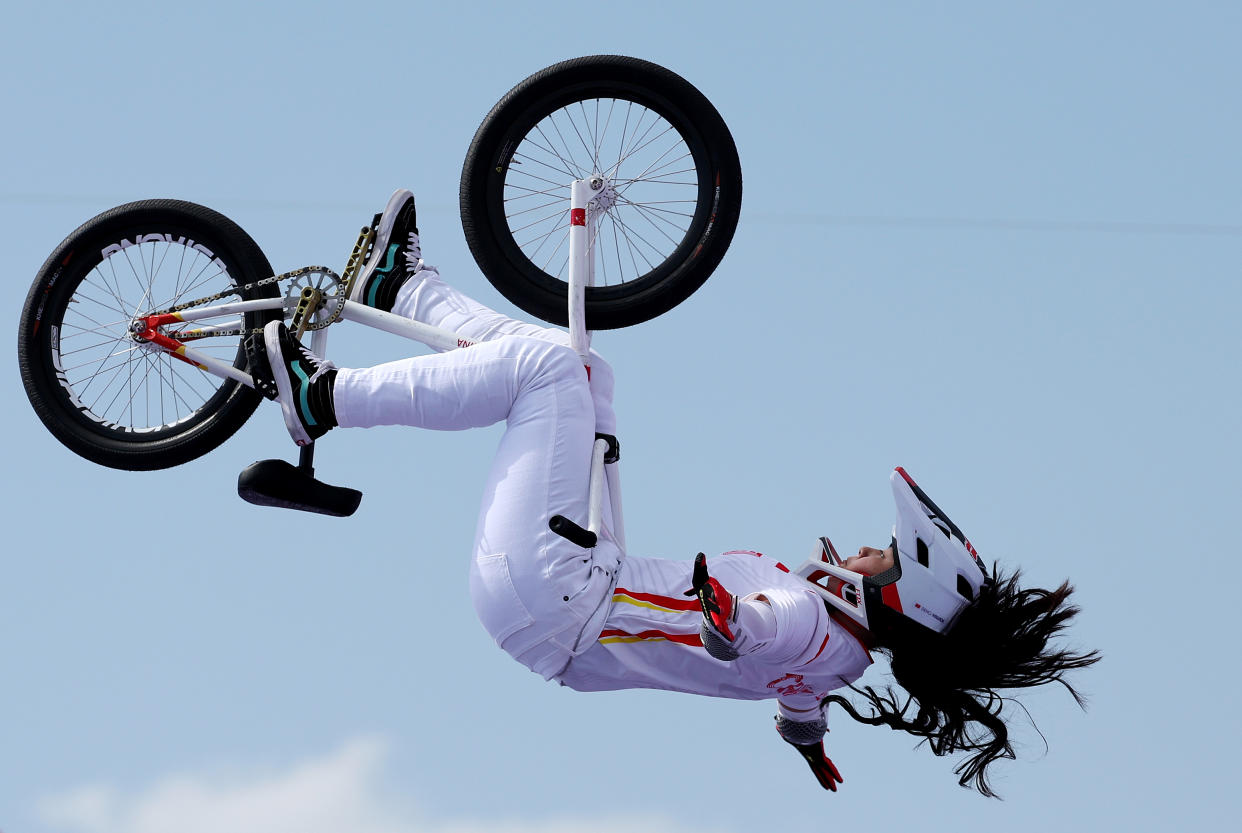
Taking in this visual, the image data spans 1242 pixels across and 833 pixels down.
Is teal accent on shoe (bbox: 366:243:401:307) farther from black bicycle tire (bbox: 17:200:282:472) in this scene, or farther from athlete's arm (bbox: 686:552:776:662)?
athlete's arm (bbox: 686:552:776:662)

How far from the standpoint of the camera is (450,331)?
18.7 ft

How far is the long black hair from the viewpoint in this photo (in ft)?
18.2

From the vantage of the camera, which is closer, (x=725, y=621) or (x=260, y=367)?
(x=725, y=621)

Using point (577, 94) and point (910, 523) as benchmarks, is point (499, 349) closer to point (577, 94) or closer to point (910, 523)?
point (577, 94)

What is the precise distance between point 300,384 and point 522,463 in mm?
783

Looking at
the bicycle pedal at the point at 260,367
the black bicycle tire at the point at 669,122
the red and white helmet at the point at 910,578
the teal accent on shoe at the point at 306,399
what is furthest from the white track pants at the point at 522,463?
the red and white helmet at the point at 910,578

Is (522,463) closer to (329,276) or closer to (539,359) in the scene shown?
(539,359)

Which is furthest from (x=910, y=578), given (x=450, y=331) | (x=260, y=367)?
(x=260, y=367)

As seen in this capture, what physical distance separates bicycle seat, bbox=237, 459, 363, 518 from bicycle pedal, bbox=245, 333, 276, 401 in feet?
0.76

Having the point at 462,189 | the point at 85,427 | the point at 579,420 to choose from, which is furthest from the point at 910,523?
the point at 85,427

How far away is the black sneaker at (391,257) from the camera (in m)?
5.84

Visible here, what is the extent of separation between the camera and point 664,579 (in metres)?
5.46

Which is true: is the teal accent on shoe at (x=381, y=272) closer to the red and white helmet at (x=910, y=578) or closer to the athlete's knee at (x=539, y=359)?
the athlete's knee at (x=539, y=359)

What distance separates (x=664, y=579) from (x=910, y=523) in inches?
31.5
